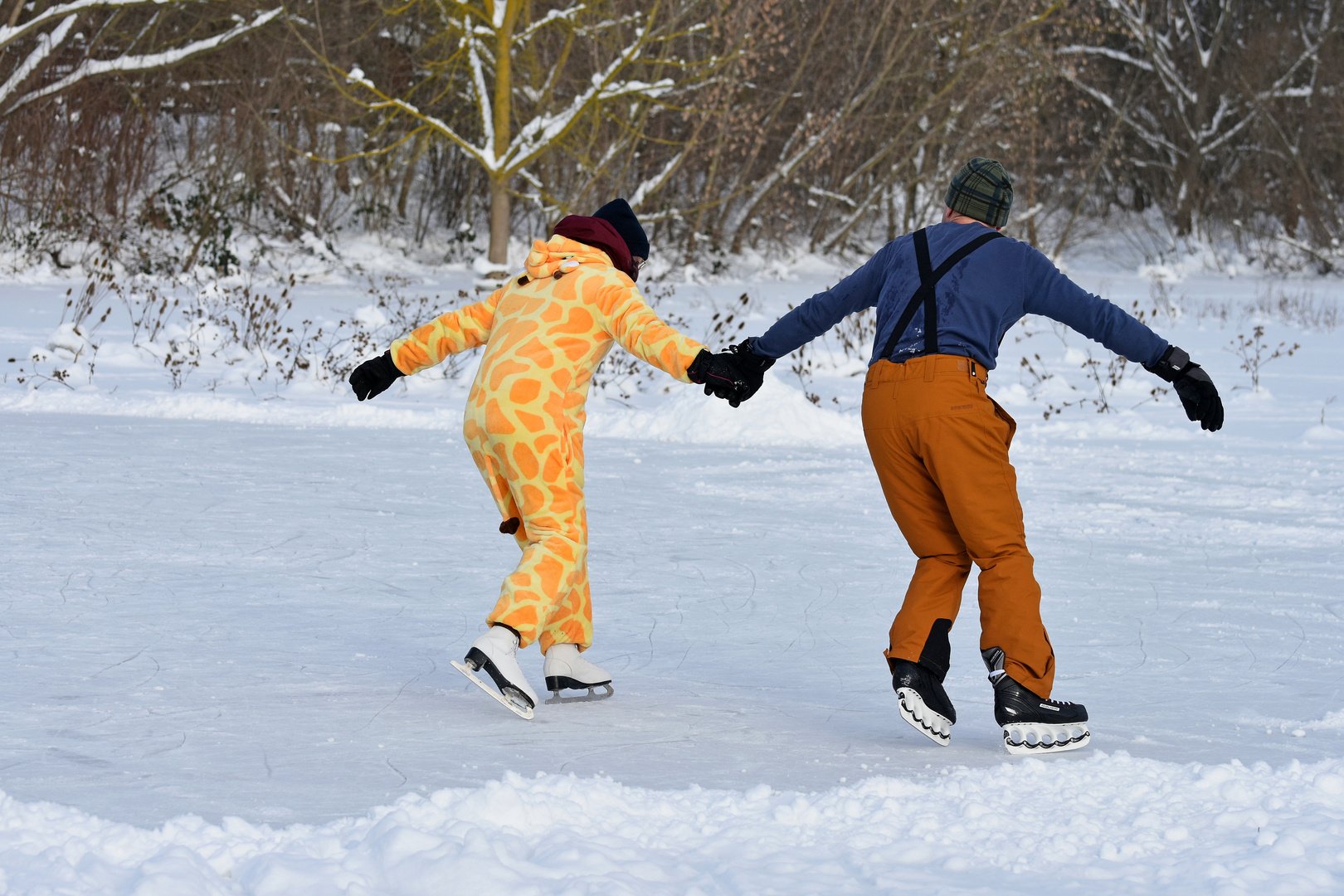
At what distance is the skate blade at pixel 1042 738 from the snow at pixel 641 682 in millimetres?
50

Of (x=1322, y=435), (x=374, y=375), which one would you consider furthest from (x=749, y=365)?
(x=1322, y=435)

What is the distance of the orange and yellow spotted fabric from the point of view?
3232 millimetres

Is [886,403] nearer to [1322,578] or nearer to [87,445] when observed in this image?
[1322,578]

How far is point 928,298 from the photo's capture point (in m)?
3.12

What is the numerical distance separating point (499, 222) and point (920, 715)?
1639 centimetres

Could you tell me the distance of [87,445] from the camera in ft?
22.7

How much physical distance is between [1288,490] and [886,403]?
4.55 m

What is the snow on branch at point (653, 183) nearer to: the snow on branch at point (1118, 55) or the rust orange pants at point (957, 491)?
the snow on branch at point (1118, 55)

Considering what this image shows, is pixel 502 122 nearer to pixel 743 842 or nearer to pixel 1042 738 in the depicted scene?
pixel 1042 738

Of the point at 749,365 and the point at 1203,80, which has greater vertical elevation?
the point at 1203,80

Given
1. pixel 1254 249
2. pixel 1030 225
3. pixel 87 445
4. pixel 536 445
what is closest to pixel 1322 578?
pixel 536 445

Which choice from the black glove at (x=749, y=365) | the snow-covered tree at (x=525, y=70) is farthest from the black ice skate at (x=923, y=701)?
the snow-covered tree at (x=525, y=70)

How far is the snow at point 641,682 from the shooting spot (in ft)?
7.76

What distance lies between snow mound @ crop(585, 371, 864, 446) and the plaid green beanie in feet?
16.4
